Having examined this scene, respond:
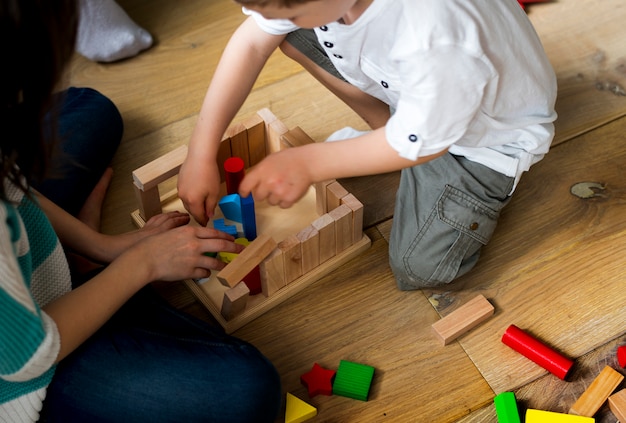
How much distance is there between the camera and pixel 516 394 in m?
1.04

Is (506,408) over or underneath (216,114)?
underneath

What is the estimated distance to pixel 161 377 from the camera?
927 millimetres

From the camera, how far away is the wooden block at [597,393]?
1001 mm

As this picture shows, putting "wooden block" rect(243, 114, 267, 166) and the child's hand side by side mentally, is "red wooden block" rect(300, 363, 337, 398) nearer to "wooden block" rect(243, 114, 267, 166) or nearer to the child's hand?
the child's hand

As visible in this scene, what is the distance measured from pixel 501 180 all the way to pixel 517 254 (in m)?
0.14

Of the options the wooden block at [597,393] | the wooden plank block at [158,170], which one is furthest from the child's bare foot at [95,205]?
the wooden block at [597,393]

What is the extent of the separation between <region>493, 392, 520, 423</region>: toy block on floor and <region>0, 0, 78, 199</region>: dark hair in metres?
0.65

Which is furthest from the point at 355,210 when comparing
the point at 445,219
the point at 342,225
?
the point at 445,219

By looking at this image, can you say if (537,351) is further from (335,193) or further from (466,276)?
(335,193)

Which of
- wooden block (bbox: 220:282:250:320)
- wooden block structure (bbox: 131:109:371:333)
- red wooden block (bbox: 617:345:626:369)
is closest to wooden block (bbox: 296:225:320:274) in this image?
wooden block structure (bbox: 131:109:371:333)

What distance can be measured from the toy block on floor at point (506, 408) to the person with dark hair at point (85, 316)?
0.29 m

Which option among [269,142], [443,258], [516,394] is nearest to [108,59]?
[269,142]

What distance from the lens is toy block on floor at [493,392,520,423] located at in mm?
995

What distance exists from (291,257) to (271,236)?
42mm
